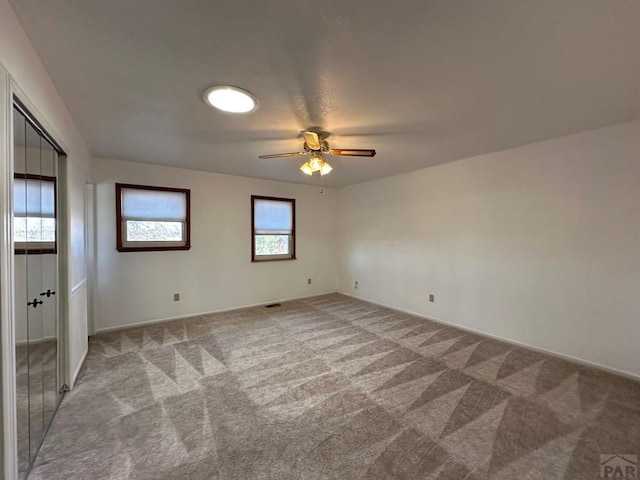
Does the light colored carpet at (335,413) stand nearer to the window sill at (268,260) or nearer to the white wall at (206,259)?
the white wall at (206,259)

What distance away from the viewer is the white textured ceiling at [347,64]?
1.28 m

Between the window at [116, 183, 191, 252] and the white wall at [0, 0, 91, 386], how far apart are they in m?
0.61

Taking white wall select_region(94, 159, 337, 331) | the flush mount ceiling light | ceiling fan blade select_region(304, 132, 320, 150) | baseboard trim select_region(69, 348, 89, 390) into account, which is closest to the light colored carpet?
baseboard trim select_region(69, 348, 89, 390)

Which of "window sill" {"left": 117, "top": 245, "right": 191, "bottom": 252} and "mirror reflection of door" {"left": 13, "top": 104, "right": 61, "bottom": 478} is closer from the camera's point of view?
"mirror reflection of door" {"left": 13, "top": 104, "right": 61, "bottom": 478}

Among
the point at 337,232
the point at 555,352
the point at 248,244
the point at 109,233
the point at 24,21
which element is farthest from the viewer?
the point at 337,232

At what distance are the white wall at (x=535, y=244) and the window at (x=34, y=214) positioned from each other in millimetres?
4407

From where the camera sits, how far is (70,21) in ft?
4.38

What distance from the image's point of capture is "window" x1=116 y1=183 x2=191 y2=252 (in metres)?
3.85

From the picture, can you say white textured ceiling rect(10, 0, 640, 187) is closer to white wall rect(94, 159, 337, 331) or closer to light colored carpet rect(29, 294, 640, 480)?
white wall rect(94, 159, 337, 331)

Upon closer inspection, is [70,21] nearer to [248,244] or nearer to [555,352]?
[248,244]

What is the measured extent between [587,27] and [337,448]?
9.15 feet

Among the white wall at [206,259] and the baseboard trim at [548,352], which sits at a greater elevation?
the white wall at [206,259]

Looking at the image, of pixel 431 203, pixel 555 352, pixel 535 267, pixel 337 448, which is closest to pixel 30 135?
pixel 337 448

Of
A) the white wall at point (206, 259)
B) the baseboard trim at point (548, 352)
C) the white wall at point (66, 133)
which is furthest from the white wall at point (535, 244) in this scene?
the white wall at point (66, 133)
